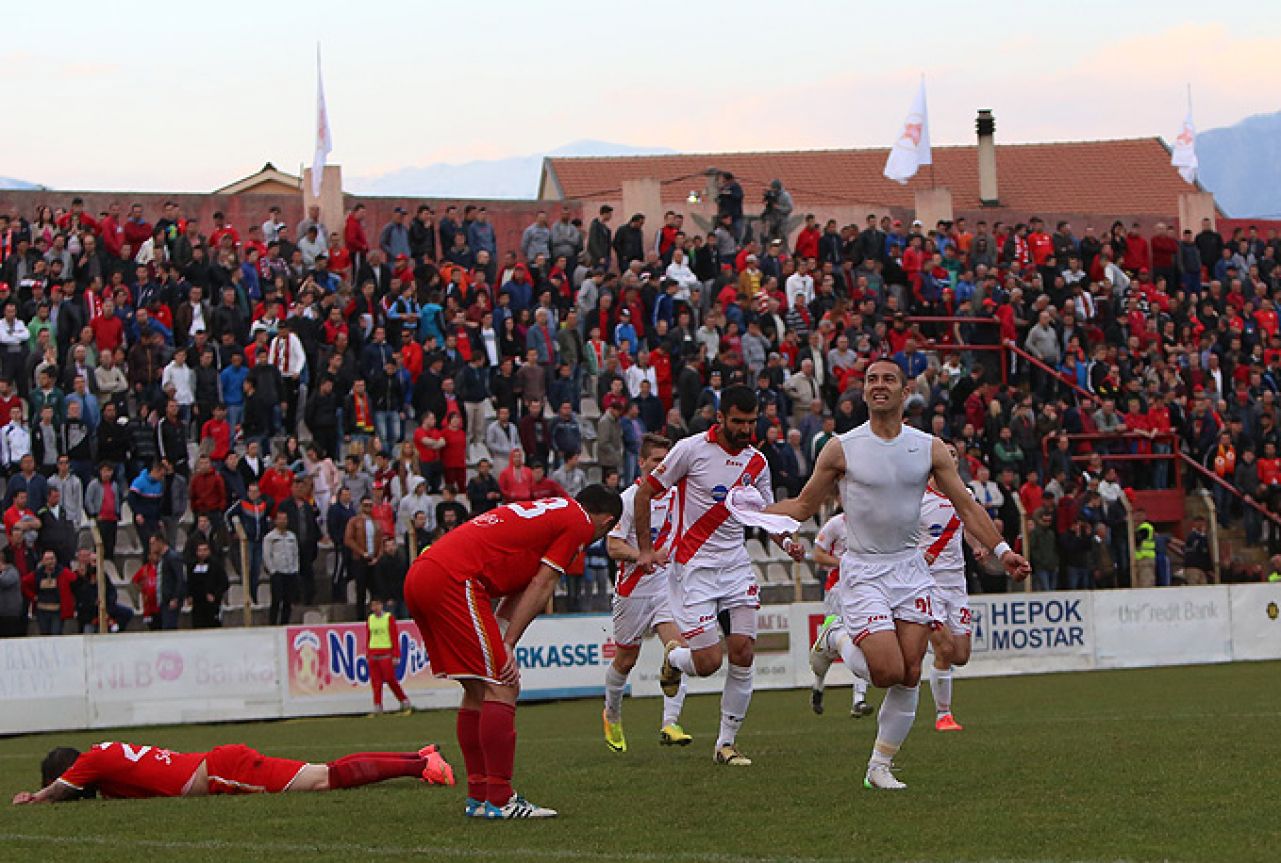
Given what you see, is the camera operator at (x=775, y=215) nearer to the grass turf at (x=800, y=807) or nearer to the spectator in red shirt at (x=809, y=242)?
the spectator in red shirt at (x=809, y=242)

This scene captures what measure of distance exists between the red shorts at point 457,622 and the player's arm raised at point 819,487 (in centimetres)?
192

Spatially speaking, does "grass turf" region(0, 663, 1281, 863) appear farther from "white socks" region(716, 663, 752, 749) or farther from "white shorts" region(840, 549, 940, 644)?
"white shorts" region(840, 549, 940, 644)

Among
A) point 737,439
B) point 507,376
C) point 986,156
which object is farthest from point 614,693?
point 986,156

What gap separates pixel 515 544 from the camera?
10.9m

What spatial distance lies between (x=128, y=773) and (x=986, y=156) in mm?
51010

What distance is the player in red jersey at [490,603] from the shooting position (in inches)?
422

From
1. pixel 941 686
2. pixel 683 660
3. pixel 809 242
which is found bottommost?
pixel 941 686

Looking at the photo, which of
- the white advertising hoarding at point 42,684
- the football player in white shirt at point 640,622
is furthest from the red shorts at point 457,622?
the white advertising hoarding at point 42,684

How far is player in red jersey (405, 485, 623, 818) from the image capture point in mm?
10711

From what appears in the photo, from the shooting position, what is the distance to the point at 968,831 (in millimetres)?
9453

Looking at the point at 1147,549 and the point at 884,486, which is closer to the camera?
the point at 884,486

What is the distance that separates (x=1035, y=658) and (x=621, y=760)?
16.0m

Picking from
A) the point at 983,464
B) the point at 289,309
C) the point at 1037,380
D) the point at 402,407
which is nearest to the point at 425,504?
the point at 402,407

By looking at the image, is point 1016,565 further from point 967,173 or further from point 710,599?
point 967,173
